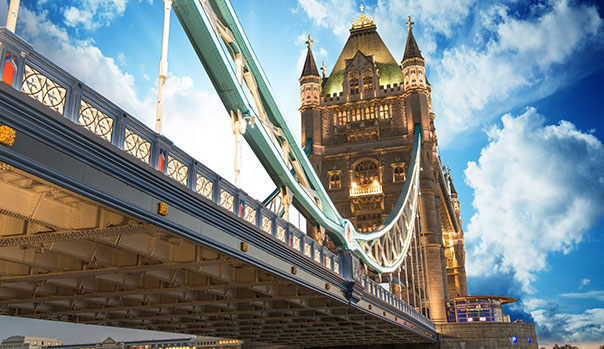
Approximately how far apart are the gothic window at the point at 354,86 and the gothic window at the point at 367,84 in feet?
2.92

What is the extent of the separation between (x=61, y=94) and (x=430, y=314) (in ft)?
171

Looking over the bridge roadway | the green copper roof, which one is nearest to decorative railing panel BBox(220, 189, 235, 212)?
the bridge roadway

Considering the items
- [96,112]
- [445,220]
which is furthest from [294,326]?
[445,220]

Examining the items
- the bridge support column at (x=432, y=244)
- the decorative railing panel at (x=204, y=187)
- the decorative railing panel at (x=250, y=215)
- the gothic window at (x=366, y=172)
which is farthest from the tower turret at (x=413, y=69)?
the decorative railing panel at (x=204, y=187)

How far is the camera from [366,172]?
225 feet

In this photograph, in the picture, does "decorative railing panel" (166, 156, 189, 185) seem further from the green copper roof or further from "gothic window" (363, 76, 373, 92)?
the green copper roof

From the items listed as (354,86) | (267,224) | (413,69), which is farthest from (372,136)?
(267,224)

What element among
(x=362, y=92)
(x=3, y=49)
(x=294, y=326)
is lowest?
(x=294, y=326)

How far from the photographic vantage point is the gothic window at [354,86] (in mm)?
73325

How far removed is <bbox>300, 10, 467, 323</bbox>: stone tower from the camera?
2534 inches

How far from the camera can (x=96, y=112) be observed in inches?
399

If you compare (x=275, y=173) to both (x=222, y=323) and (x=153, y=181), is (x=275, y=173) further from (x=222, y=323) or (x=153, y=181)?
(x=222, y=323)

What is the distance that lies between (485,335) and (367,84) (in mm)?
33576

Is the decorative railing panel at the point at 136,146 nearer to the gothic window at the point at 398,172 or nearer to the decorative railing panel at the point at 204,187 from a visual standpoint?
the decorative railing panel at the point at 204,187
